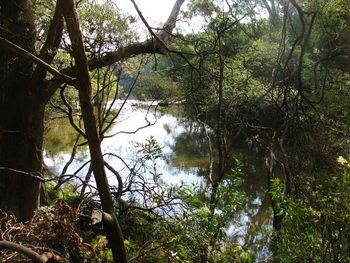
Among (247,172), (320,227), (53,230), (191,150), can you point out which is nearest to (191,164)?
(247,172)

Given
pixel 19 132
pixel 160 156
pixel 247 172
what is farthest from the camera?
pixel 247 172

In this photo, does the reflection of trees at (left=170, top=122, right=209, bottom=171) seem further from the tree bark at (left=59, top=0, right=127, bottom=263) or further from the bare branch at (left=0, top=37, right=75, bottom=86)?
the bare branch at (left=0, top=37, right=75, bottom=86)

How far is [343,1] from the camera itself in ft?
27.9

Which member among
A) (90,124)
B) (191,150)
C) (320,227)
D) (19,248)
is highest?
(90,124)

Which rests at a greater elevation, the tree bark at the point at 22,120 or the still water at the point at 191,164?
the tree bark at the point at 22,120

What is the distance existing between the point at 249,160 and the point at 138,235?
1203 centimetres

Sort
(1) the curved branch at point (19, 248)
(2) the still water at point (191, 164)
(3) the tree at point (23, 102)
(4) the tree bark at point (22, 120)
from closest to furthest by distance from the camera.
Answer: (1) the curved branch at point (19, 248) < (3) the tree at point (23, 102) < (4) the tree bark at point (22, 120) < (2) the still water at point (191, 164)

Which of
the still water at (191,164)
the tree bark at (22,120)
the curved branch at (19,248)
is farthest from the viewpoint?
the still water at (191,164)

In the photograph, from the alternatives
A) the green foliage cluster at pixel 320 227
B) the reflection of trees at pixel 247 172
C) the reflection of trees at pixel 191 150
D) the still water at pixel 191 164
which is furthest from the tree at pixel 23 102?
the reflection of trees at pixel 191 150

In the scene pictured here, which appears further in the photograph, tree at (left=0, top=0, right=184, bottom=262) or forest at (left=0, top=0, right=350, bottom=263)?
tree at (left=0, top=0, right=184, bottom=262)

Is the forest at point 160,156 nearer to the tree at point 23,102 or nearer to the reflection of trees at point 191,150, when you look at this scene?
the tree at point 23,102

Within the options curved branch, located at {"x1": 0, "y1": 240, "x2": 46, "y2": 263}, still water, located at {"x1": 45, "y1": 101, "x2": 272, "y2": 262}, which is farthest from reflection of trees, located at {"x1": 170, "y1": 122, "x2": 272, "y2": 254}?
curved branch, located at {"x1": 0, "y1": 240, "x2": 46, "y2": 263}

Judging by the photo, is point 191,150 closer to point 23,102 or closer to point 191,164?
point 191,164

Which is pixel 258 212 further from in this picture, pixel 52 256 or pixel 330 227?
pixel 52 256
